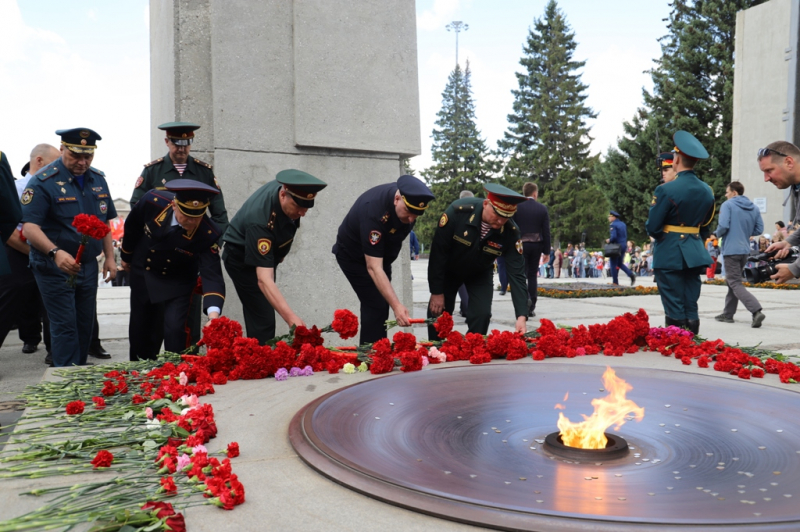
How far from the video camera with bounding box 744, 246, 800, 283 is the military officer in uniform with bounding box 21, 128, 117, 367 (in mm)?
4658

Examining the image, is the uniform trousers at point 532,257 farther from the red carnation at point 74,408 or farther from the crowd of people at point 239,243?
the red carnation at point 74,408

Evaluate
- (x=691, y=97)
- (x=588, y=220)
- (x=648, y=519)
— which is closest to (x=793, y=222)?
(x=648, y=519)

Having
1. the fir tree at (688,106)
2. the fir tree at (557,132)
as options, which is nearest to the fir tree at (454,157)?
the fir tree at (557,132)

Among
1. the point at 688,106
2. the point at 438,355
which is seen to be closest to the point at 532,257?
the point at 438,355

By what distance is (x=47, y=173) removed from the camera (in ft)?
16.6

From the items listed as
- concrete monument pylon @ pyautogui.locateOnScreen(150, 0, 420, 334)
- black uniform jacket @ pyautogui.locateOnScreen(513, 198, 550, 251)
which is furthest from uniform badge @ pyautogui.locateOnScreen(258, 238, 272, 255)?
black uniform jacket @ pyautogui.locateOnScreen(513, 198, 550, 251)

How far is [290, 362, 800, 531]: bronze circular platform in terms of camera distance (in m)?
1.84

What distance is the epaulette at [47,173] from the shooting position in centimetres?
502

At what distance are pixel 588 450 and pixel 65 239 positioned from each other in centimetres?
444

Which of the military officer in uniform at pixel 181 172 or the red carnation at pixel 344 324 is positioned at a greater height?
the military officer in uniform at pixel 181 172

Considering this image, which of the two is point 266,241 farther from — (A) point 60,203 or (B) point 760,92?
(B) point 760,92

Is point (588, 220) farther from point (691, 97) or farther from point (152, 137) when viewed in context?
point (152, 137)

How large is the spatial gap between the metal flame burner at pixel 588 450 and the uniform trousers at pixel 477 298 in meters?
2.73

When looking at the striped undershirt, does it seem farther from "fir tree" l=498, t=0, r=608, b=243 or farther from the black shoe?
"fir tree" l=498, t=0, r=608, b=243
